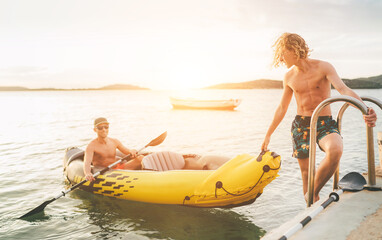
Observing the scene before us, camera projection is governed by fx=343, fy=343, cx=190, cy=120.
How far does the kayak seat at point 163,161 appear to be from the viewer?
22.6 ft

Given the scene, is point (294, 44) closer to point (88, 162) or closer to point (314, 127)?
point (314, 127)

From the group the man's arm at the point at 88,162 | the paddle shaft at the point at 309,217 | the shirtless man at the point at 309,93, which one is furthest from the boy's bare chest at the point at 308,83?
the man's arm at the point at 88,162

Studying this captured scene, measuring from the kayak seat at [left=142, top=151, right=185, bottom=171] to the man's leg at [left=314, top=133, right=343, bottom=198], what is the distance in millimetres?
3680

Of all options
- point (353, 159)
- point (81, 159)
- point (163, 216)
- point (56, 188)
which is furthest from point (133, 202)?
point (353, 159)

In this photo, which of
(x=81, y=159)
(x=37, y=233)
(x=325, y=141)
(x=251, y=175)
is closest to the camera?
(x=325, y=141)

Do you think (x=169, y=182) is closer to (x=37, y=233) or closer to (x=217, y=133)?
(x=37, y=233)

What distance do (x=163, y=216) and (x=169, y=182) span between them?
2.76ft

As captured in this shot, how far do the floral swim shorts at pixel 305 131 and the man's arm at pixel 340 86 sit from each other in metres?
0.40

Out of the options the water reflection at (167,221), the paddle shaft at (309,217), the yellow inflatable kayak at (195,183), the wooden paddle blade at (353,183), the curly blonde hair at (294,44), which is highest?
the curly blonde hair at (294,44)

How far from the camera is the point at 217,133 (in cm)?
2092

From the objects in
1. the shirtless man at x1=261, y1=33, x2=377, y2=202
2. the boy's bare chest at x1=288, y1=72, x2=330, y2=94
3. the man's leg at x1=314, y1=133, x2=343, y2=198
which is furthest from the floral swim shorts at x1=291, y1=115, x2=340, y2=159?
the boy's bare chest at x1=288, y1=72, x2=330, y2=94

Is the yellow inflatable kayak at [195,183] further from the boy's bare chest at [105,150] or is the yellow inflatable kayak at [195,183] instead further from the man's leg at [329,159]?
the man's leg at [329,159]

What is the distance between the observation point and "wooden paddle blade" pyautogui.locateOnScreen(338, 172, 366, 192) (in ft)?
12.3

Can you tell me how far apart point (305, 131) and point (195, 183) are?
2.37 m
